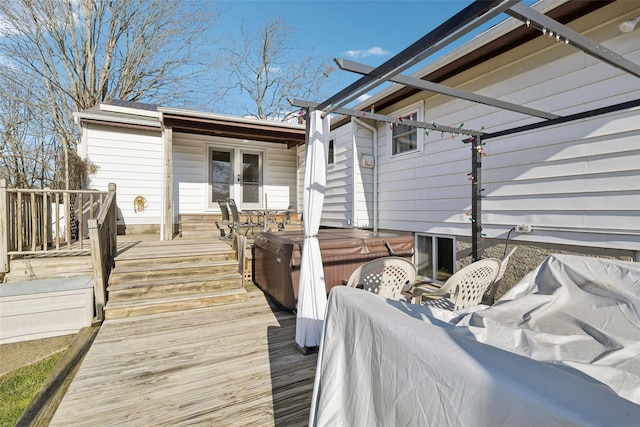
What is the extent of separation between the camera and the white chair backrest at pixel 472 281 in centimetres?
237

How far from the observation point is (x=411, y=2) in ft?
23.3

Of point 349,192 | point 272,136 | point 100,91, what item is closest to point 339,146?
point 349,192

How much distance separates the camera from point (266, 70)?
51.1ft

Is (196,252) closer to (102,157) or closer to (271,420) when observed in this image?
(271,420)

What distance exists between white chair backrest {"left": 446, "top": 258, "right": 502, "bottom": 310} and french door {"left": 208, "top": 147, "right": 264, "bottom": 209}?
6.60 m

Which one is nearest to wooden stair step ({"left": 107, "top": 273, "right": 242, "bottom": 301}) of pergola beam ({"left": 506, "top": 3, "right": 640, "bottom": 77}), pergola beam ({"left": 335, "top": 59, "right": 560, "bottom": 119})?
pergola beam ({"left": 335, "top": 59, "right": 560, "bottom": 119})

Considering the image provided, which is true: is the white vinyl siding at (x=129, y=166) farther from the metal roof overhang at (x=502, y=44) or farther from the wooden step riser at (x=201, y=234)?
the metal roof overhang at (x=502, y=44)

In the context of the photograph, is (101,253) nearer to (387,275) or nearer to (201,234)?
(201,234)

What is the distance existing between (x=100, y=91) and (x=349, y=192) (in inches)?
416

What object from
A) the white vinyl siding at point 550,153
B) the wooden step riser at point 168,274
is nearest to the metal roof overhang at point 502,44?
the white vinyl siding at point 550,153

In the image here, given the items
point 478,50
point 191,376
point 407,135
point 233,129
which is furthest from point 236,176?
point 191,376

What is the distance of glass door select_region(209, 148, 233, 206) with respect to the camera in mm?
7945

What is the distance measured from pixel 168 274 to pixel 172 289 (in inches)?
10.7

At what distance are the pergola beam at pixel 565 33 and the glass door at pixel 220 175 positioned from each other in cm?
744
